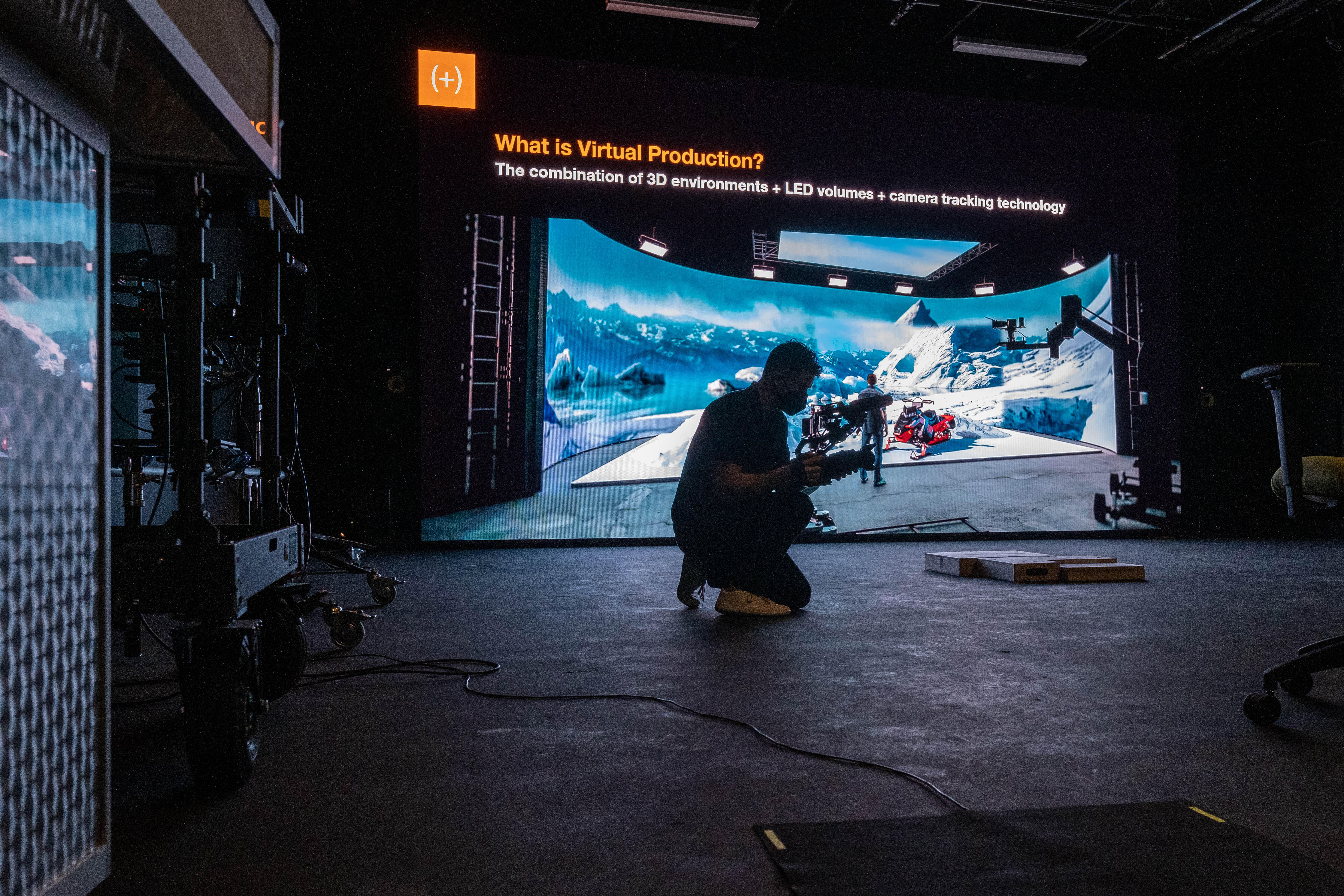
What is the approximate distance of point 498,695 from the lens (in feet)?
6.79

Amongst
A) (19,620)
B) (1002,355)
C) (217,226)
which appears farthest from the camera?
(1002,355)

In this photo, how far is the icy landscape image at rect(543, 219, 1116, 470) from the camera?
6715 mm

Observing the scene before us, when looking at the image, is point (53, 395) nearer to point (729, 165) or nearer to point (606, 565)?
point (606, 565)

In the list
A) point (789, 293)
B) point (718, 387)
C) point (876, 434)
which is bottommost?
point (876, 434)

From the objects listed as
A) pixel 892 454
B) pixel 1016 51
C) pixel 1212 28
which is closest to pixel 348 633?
pixel 892 454

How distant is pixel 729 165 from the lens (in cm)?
698

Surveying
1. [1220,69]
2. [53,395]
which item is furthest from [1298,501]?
[1220,69]

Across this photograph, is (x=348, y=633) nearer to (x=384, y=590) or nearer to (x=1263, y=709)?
(x=384, y=590)

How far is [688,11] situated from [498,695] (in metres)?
5.98

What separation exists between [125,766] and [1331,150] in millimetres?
10158

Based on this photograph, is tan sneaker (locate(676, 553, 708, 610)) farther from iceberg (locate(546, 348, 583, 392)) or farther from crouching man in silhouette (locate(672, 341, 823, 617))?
iceberg (locate(546, 348, 583, 392))

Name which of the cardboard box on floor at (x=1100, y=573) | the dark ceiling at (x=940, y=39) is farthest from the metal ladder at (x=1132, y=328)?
the cardboard box on floor at (x=1100, y=573)

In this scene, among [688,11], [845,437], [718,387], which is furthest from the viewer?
[718,387]

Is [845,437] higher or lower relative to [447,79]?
lower
